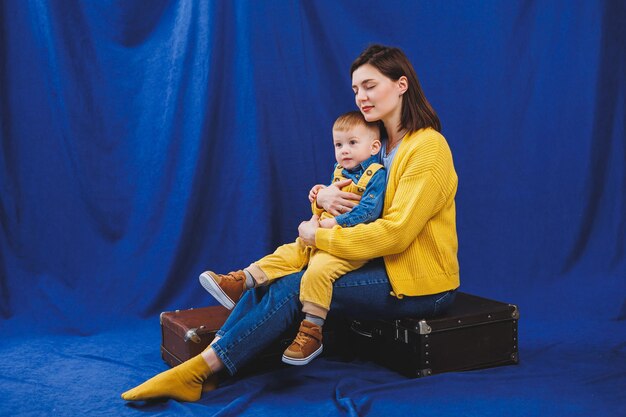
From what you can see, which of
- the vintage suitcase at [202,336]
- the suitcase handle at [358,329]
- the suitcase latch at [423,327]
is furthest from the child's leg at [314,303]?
→ the suitcase handle at [358,329]

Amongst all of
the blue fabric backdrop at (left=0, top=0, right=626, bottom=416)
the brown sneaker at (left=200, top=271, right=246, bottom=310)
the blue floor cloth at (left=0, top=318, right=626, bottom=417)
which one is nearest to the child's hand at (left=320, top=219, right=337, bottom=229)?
the brown sneaker at (left=200, top=271, right=246, bottom=310)

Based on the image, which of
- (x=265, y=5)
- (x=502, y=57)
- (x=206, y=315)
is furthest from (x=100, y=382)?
(x=502, y=57)

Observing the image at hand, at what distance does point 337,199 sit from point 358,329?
611 millimetres

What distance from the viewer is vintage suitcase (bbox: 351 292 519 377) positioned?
250cm

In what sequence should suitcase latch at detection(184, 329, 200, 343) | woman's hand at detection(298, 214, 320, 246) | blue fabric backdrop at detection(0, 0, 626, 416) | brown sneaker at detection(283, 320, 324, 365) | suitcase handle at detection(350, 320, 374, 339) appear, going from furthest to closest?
blue fabric backdrop at detection(0, 0, 626, 416) → suitcase handle at detection(350, 320, 374, 339) → suitcase latch at detection(184, 329, 200, 343) → woman's hand at detection(298, 214, 320, 246) → brown sneaker at detection(283, 320, 324, 365)

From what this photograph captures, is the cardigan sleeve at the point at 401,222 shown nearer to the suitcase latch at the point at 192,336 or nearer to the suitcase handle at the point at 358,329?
the suitcase handle at the point at 358,329

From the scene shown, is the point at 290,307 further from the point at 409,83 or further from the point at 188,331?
the point at 409,83

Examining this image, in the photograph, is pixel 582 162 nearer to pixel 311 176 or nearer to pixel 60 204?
pixel 311 176

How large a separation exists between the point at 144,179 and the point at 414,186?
1.82 metres

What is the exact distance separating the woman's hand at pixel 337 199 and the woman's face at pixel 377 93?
281 mm

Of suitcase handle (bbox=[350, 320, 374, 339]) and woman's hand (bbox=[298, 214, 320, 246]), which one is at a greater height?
woman's hand (bbox=[298, 214, 320, 246])

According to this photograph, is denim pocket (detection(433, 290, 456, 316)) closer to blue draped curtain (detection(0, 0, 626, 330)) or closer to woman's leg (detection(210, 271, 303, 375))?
woman's leg (detection(210, 271, 303, 375))

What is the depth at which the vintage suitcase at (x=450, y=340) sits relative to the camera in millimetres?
2504

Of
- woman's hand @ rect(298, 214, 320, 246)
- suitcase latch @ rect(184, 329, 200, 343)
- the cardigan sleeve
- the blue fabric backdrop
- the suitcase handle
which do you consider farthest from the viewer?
the blue fabric backdrop
